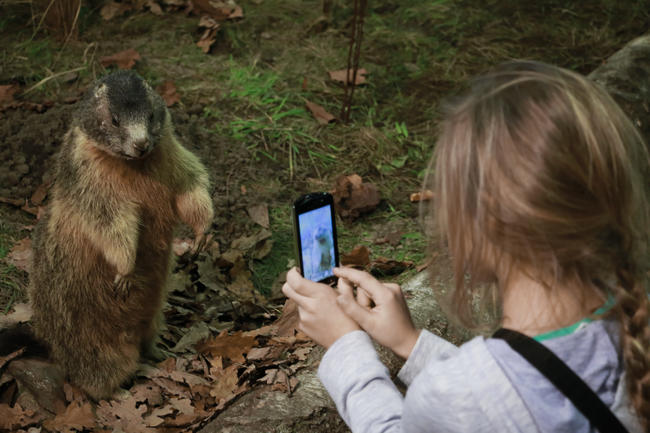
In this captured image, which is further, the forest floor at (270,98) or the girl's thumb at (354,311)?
the forest floor at (270,98)

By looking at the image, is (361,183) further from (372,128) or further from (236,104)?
(236,104)

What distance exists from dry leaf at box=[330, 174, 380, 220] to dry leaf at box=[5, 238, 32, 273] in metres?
2.02

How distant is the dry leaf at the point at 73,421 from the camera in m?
3.22

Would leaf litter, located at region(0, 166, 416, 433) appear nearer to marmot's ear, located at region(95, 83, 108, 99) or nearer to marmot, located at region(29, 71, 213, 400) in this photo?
marmot, located at region(29, 71, 213, 400)

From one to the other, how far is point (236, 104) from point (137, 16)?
1873 mm

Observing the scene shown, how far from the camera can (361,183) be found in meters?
5.00

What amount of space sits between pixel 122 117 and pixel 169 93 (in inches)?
96.5

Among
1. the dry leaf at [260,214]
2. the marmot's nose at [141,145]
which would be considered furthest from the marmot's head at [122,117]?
the dry leaf at [260,214]

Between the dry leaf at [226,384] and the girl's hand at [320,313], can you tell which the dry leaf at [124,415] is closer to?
the dry leaf at [226,384]

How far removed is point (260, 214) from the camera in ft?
16.0

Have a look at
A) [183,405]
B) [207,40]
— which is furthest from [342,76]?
[183,405]

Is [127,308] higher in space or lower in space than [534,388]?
lower

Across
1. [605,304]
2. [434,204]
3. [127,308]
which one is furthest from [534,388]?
[127,308]

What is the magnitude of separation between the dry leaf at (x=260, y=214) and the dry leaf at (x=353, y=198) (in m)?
0.50
